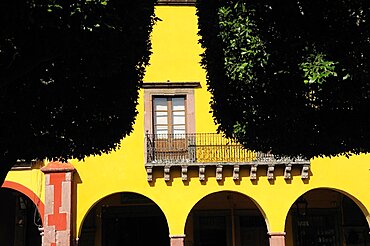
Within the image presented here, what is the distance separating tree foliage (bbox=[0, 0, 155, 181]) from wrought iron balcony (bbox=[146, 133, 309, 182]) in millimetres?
6100

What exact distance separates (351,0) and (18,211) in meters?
14.3

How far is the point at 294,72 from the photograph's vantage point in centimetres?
858

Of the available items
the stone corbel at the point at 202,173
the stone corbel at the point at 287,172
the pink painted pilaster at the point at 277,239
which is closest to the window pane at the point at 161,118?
the stone corbel at the point at 202,173

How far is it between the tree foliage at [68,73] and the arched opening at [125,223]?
29.1 ft

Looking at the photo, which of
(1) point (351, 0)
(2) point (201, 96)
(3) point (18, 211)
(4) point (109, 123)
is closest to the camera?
(1) point (351, 0)

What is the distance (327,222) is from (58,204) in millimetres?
8974

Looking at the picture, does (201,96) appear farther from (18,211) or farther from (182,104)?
(18,211)

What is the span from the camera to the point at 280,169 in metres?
16.9

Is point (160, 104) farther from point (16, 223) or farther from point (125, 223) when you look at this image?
point (16, 223)

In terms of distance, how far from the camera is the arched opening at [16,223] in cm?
1905

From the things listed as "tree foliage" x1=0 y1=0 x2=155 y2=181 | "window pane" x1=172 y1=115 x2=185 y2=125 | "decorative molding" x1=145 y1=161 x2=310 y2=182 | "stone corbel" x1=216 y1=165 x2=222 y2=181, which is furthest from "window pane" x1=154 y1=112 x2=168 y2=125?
"tree foliage" x1=0 y1=0 x2=155 y2=181

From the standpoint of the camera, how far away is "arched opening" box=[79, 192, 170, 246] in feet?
62.1

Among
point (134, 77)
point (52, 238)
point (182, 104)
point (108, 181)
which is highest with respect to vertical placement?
Result: point (182, 104)

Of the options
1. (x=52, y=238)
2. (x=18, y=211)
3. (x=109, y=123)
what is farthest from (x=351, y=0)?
(x=18, y=211)
